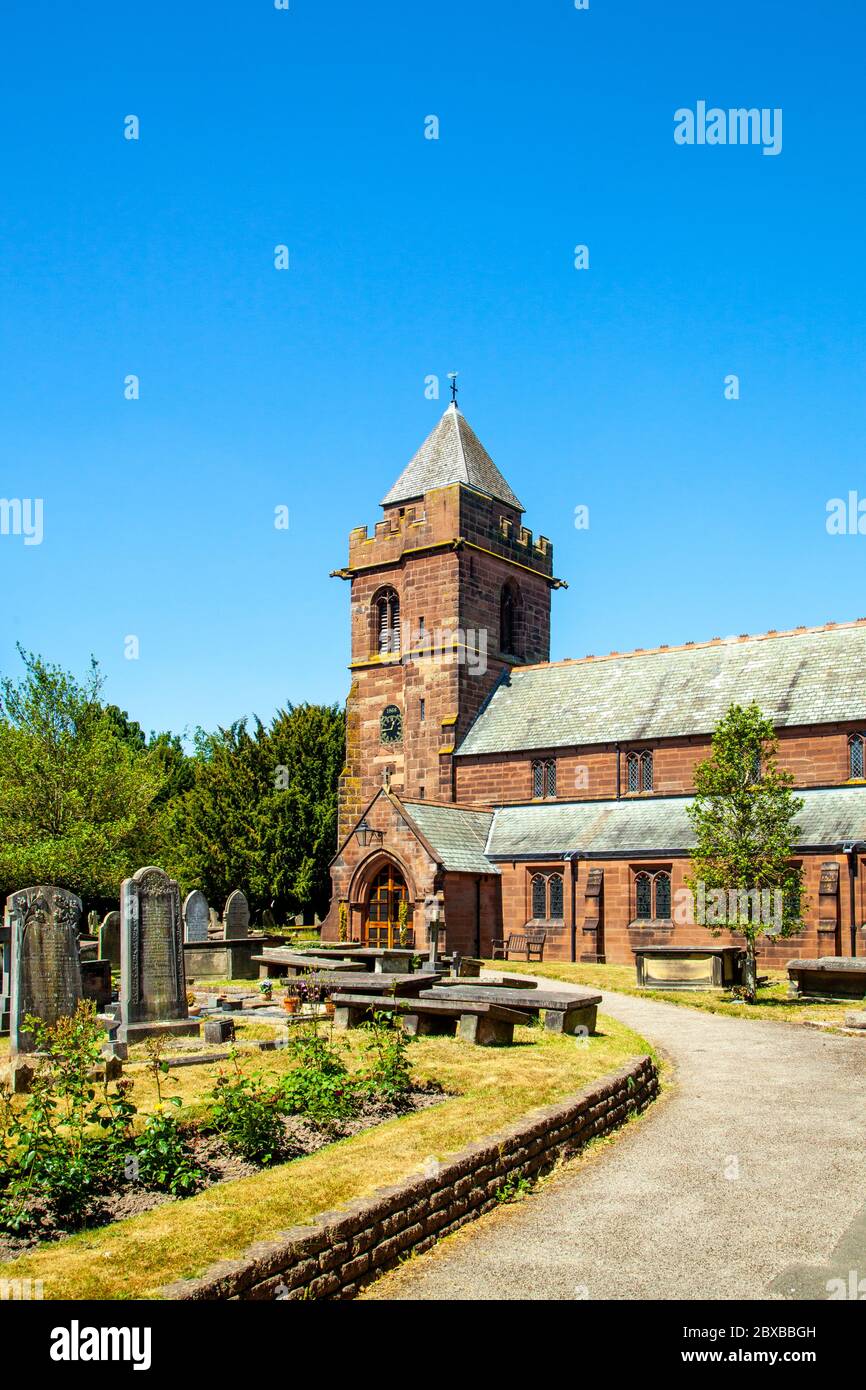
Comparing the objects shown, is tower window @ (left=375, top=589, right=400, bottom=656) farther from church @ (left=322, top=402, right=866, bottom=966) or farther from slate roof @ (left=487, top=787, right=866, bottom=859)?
slate roof @ (left=487, top=787, right=866, bottom=859)

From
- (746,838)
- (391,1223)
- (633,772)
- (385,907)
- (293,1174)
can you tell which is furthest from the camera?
(633,772)

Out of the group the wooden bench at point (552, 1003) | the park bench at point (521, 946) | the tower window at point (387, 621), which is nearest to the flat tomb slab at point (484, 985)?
the wooden bench at point (552, 1003)

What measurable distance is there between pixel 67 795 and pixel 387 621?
14.7m

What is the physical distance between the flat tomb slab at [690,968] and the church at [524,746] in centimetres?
497

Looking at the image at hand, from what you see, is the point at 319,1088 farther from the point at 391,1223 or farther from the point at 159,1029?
the point at 159,1029

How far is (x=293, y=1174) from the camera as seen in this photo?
363 inches

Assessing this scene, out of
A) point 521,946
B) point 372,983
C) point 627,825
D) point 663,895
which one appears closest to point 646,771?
point 627,825

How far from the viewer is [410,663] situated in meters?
46.1

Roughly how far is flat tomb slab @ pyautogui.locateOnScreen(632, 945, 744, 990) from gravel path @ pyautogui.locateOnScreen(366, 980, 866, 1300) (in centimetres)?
1307

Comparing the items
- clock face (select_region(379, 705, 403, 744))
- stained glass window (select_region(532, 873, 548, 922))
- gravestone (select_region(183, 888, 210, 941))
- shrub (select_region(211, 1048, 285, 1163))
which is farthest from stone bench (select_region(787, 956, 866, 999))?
clock face (select_region(379, 705, 403, 744))

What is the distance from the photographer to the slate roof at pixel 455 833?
123ft
